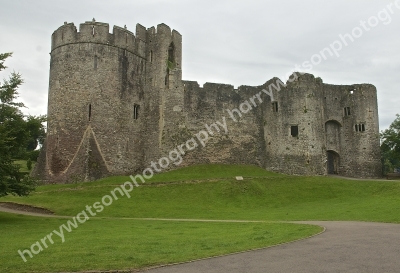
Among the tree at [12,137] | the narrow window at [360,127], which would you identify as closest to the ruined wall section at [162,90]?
the tree at [12,137]

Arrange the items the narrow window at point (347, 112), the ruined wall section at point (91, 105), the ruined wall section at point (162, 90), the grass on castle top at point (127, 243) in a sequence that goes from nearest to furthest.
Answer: the grass on castle top at point (127, 243)
the ruined wall section at point (91, 105)
the ruined wall section at point (162, 90)
the narrow window at point (347, 112)

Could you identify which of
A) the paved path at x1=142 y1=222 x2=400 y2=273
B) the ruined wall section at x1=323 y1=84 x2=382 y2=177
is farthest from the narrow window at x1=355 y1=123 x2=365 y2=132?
the paved path at x1=142 y1=222 x2=400 y2=273

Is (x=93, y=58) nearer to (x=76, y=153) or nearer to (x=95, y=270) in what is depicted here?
(x=76, y=153)

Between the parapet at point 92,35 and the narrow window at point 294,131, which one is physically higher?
the parapet at point 92,35

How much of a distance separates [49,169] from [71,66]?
387 inches

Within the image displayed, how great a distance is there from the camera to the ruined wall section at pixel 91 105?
115 feet

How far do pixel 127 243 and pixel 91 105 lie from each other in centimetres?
2454

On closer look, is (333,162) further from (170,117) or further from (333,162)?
(170,117)

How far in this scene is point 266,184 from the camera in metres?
33.7

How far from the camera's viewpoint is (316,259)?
1051 centimetres

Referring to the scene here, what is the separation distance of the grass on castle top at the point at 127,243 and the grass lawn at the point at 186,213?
31 mm

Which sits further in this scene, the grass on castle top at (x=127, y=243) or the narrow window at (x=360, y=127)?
the narrow window at (x=360, y=127)

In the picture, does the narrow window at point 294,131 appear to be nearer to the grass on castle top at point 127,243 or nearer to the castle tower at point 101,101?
the castle tower at point 101,101

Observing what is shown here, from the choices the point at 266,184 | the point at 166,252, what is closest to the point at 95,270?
the point at 166,252
